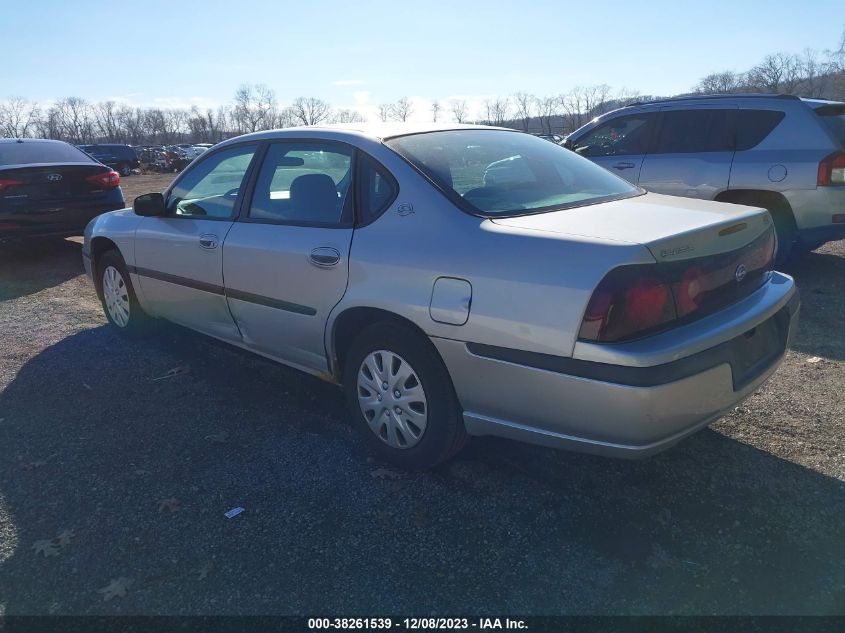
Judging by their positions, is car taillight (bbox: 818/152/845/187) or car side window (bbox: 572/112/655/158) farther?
A: car side window (bbox: 572/112/655/158)

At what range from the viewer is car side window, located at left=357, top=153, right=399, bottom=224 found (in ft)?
10.3

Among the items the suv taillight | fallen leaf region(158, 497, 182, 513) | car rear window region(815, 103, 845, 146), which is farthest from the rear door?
fallen leaf region(158, 497, 182, 513)

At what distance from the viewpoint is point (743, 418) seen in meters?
3.53

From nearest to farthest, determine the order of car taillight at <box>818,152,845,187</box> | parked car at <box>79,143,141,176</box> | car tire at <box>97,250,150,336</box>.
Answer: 1. car tire at <box>97,250,150,336</box>
2. car taillight at <box>818,152,845,187</box>
3. parked car at <box>79,143,141,176</box>

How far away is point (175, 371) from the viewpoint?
180 inches

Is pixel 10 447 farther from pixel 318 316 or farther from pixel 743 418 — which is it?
pixel 743 418

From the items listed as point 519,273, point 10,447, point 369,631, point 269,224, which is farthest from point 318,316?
point 10,447

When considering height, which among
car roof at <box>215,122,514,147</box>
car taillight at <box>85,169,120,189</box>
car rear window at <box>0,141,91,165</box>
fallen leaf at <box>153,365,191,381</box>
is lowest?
fallen leaf at <box>153,365,191,381</box>

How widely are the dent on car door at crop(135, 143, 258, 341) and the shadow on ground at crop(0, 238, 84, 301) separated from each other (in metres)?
3.09

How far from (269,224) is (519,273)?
1.71 metres

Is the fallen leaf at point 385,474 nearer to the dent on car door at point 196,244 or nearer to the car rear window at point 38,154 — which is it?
the dent on car door at point 196,244

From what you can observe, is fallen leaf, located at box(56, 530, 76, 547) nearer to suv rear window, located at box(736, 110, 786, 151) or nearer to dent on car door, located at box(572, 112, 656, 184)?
dent on car door, located at box(572, 112, 656, 184)

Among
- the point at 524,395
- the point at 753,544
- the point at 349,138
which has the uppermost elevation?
the point at 349,138

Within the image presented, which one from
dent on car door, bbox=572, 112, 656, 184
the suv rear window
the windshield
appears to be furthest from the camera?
dent on car door, bbox=572, 112, 656, 184
